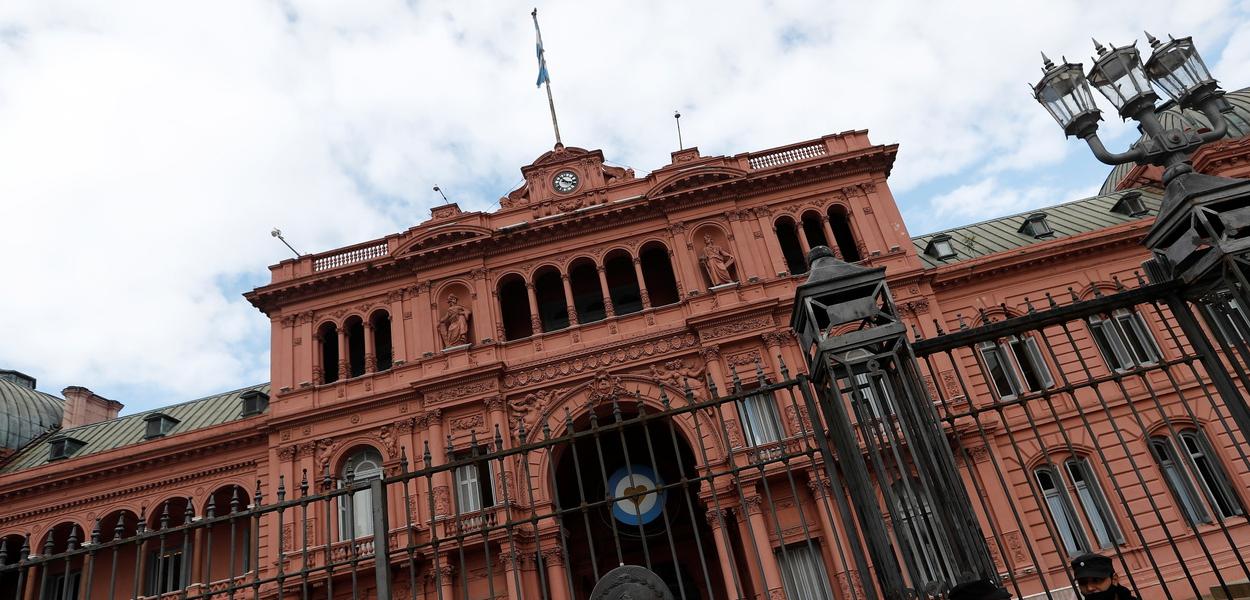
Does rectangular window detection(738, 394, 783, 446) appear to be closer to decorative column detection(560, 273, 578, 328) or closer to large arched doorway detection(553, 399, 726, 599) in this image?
large arched doorway detection(553, 399, 726, 599)

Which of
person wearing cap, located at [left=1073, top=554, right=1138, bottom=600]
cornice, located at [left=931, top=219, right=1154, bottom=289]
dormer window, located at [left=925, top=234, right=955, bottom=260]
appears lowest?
person wearing cap, located at [left=1073, top=554, right=1138, bottom=600]

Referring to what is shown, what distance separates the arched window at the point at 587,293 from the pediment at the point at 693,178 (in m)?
3.38

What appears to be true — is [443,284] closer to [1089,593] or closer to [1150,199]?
[1089,593]

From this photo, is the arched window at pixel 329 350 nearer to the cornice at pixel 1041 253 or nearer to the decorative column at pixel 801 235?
the decorative column at pixel 801 235

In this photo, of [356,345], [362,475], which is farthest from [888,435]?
[356,345]

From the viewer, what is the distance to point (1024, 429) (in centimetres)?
2075

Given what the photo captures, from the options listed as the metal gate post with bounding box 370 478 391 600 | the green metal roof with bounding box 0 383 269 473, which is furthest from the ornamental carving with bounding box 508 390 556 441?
the metal gate post with bounding box 370 478 391 600

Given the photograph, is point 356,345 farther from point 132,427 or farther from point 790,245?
point 790,245

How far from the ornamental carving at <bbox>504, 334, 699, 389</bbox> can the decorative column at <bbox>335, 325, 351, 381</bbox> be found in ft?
16.8

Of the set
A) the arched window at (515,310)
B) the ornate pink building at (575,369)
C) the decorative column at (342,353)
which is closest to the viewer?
the ornate pink building at (575,369)

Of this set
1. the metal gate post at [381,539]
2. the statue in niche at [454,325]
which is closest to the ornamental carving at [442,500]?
the statue in niche at [454,325]

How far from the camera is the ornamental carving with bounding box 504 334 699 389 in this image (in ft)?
70.2

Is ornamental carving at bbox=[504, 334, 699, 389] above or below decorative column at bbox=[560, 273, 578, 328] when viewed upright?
below

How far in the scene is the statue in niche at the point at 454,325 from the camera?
73.5 feet
